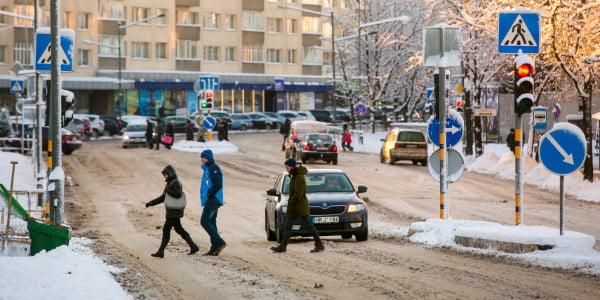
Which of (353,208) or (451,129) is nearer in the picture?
(353,208)

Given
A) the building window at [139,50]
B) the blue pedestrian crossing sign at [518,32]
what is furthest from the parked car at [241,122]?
the blue pedestrian crossing sign at [518,32]

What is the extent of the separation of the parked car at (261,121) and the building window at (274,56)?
13.4 meters

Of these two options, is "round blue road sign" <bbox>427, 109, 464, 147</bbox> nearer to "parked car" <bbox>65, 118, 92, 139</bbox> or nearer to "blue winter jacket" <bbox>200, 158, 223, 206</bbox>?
"blue winter jacket" <bbox>200, 158, 223, 206</bbox>

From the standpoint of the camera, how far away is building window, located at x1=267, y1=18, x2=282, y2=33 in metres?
92.1

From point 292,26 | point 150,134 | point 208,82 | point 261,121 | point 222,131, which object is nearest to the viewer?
point 208,82

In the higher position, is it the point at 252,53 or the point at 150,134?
the point at 252,53

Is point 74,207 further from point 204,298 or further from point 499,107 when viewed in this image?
point 499,107

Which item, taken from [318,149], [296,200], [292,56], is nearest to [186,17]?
[292,56]

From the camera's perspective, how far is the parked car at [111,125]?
224 ft

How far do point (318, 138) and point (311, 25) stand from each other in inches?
2218

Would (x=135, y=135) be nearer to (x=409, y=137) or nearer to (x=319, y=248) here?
(x=409, y=137)

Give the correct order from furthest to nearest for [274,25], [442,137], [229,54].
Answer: [274,25] < [229,54] < [442,137]

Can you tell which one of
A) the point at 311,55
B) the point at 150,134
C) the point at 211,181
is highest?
the point at 311,55

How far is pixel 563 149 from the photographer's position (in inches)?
531
